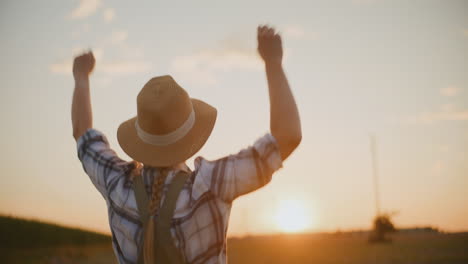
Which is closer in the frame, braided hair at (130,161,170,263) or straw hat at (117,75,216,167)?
braided hair at (130,161,170,263)

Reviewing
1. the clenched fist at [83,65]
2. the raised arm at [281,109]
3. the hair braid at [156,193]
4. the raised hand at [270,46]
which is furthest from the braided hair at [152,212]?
the clenched fist at [83,65]

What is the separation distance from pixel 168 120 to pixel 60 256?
927 inches

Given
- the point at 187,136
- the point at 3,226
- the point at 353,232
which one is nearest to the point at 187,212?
the point at 187,136

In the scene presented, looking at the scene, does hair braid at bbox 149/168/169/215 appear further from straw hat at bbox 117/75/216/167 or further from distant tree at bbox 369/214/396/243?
distant tree at bbox 369/214/396/243

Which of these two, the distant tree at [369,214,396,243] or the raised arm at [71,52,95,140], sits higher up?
the raised arm at [71,52,95,140]

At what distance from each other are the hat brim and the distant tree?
123 feet

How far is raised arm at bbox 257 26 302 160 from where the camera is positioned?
6.56 feet

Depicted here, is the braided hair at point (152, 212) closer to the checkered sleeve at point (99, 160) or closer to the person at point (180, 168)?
the person at point (180, 168)

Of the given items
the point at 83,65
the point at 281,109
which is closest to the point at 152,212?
the point at 281,109

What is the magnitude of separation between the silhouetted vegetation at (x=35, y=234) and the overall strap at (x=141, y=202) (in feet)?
72.3

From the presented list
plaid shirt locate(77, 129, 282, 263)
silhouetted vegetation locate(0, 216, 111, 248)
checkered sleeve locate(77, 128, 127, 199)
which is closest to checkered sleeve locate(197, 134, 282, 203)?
plaid shirt locate(77, 129, 282, 263)

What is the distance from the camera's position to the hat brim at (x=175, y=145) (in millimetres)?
2320

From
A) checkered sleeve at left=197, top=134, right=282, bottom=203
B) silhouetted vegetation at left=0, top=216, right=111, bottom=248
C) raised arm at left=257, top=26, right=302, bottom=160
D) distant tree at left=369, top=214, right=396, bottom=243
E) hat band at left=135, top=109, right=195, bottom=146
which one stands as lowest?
distant tree at left=369, top=214, right=396, bottom=243

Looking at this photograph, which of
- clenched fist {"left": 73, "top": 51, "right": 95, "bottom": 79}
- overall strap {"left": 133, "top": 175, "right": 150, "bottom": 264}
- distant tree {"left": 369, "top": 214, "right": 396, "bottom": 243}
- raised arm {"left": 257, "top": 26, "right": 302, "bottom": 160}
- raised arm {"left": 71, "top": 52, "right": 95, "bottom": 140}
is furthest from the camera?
distant tree {"left": 369, "top": 214, "right": 396, "bottom": 243}
